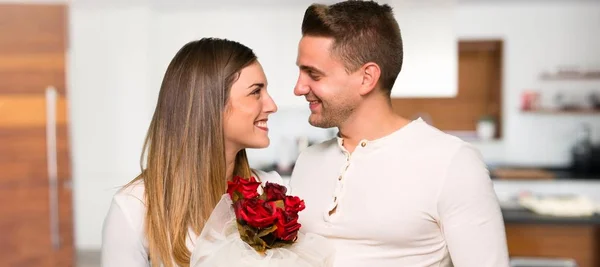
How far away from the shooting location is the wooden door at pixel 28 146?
479 cm

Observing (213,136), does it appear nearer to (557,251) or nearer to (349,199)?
(349,199)

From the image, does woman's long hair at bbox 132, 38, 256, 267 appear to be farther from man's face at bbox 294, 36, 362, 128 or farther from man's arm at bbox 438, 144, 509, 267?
man's arm at bbox 438, 144, 509, 267

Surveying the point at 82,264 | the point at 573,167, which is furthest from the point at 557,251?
the point at 82,264

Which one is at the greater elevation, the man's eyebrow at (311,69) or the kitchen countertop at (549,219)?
the man's eyebrow at (311,69)

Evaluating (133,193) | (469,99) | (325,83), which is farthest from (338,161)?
(469,99)

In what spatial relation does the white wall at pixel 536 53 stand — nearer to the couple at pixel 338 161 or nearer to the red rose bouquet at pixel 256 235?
the couple at pixel 338 161

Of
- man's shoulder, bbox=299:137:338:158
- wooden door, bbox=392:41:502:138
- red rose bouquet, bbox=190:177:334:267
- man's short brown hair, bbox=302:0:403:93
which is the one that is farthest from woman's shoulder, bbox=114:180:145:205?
wooden door, bbox=392:41:502:138

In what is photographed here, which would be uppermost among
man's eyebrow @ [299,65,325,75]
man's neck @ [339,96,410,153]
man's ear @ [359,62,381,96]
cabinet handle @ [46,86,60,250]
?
man's eyebrow @ [299,65,325,75]

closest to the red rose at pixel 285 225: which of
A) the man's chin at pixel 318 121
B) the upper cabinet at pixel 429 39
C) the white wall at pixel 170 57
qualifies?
the man's chin at pixel 318 121

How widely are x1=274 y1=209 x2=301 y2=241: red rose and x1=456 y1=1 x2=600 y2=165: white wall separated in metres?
5.55

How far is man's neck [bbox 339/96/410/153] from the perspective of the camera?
1979 millimetres

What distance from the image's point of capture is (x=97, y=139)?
6648mm

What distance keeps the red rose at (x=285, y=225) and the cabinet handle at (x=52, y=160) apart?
3500 mm

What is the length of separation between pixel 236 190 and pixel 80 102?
5.25 meters
